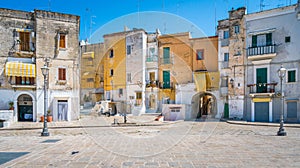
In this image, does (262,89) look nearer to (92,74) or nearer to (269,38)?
(269,38)

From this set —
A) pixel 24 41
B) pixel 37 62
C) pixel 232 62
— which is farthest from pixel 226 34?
pixel 24 41

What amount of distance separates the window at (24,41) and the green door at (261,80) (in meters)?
21.7

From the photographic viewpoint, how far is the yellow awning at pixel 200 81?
22.4 m

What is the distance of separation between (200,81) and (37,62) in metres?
16.6

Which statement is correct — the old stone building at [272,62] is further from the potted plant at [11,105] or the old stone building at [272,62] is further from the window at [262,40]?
the potted plant at [11,105]

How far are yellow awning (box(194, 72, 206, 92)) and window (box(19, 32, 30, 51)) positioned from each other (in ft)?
56.5

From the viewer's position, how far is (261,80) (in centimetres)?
1953

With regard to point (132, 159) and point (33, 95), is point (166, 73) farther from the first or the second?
point (132, 159)

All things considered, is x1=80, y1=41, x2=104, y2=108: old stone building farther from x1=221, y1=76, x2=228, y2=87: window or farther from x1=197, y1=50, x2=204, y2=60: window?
x1=221, y1=76, x2=228, y2=87: window

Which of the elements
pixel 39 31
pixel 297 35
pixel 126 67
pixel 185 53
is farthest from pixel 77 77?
pixel 297 35

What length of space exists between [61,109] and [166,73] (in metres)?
12.9

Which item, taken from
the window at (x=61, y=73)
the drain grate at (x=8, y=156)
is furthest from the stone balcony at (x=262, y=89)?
the drain grate at (x=8, y=156)

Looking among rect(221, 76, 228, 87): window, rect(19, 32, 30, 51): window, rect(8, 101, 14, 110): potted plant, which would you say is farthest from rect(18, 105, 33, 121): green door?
rect(221, 76, 228, 87): window

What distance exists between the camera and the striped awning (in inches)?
679
